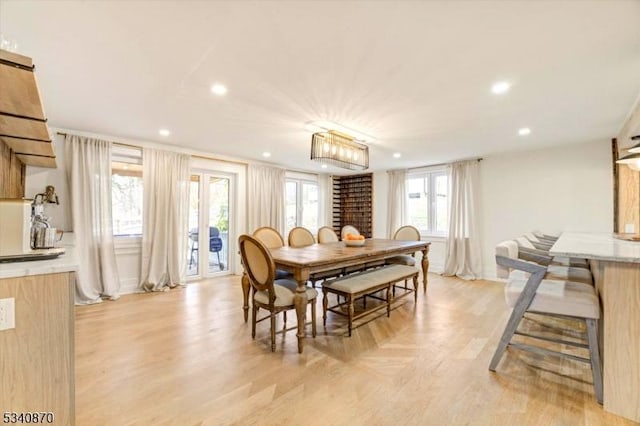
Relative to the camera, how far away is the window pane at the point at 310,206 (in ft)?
22.5

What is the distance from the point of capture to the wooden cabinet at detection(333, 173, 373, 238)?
273 inches

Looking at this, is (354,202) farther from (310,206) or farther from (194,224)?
(194,224)

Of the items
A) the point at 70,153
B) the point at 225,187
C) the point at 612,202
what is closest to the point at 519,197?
the point at 612,202

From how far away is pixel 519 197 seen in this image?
487 cm

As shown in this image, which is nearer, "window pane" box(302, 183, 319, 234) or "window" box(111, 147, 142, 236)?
"window" box(111, 147, 142, 236)

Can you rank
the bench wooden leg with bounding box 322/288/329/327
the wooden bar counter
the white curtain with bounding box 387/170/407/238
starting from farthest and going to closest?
the white curtain with bounding box 387/170/407/238 < the bench wooden leg with bounding box 322/288/329/327 < the wooden bar counter

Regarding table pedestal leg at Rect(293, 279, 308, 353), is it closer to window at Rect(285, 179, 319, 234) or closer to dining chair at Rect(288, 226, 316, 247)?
dining chair at Rect(288, 226, 316, 247)

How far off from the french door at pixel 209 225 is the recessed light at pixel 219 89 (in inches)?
108

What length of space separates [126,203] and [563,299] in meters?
5.07

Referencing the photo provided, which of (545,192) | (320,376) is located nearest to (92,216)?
(320,376)

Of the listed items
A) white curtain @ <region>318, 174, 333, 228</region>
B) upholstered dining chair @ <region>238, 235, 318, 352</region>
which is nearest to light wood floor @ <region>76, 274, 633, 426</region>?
upholstered dining chair @ <region>238, 235, 318, 352</region>

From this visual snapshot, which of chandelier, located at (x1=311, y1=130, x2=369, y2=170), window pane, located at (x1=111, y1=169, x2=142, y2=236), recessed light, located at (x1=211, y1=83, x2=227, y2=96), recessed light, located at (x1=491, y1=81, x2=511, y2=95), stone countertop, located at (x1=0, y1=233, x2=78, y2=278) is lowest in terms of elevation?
stone countertop, located at (x1=0, y1=233, x2=78, y2=278)

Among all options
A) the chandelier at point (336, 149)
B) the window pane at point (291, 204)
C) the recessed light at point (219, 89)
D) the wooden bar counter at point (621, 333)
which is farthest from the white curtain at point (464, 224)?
the recessed light at point (219, 89)

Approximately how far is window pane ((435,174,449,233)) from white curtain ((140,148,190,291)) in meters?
4.81
